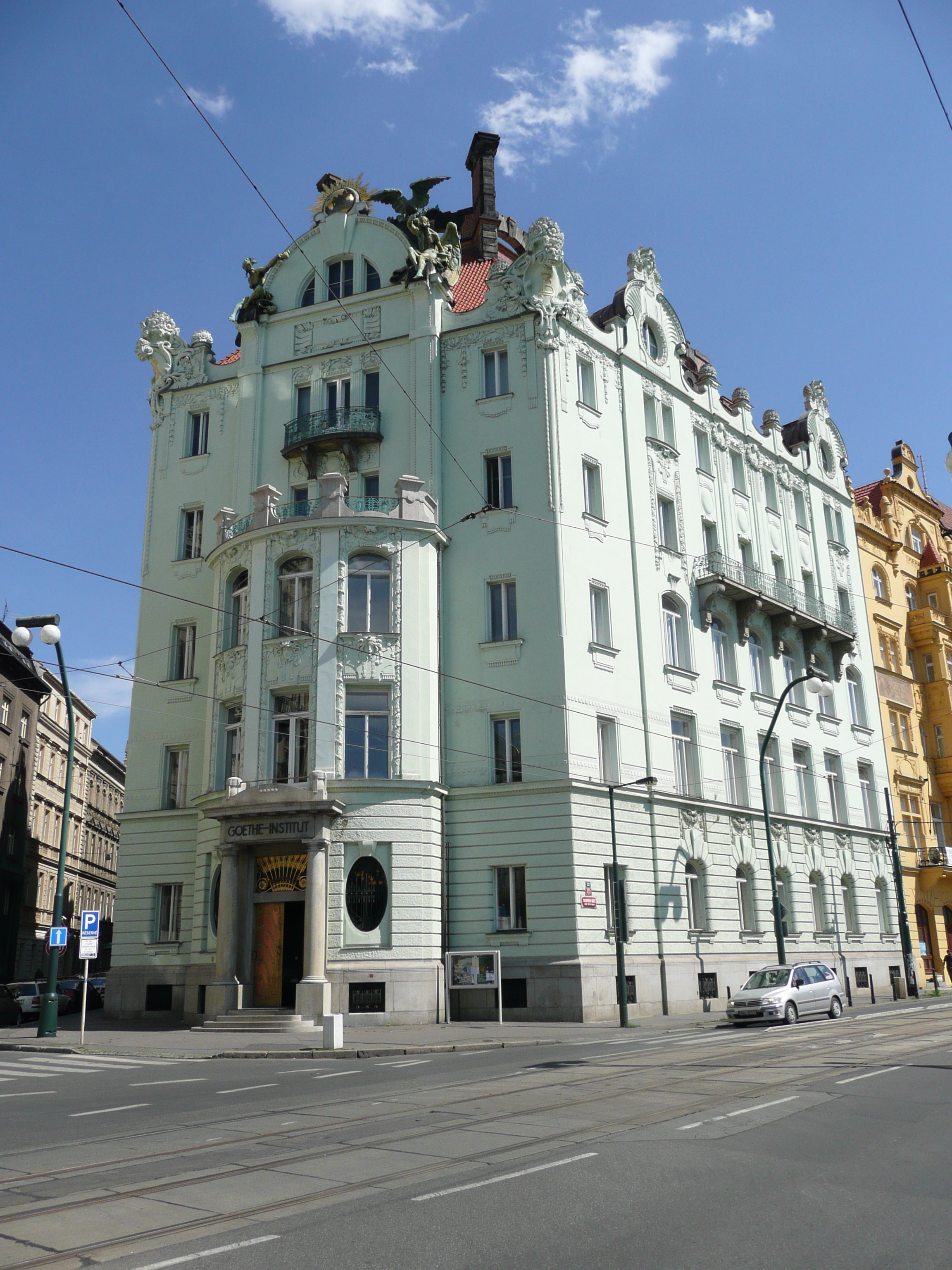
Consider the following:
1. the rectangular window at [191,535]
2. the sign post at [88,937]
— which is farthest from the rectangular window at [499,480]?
the sign post at [88,937]

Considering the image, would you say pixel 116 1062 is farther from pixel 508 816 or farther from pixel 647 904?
pixel 647 904

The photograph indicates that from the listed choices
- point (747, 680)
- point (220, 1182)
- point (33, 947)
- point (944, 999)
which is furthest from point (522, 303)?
point (33, 947)

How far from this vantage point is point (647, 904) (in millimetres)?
31484

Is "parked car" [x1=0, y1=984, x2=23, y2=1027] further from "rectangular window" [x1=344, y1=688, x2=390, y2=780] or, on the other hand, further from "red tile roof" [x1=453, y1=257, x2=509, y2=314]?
"red tile roof" [x1=453, y1=257, x2=509, y2=314]

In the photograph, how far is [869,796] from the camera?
45.2 metres

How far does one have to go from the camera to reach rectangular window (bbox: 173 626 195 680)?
3509 cm

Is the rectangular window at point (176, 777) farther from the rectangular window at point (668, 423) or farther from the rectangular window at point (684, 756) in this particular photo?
the rectangular window at point (668, 423)

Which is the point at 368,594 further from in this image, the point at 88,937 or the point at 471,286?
the point at 471,286

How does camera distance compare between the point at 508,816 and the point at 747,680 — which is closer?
the point at 508,816

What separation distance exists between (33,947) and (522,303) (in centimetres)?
4463

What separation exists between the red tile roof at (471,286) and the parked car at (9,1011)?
26645 mm

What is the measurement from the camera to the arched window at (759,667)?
132 feet

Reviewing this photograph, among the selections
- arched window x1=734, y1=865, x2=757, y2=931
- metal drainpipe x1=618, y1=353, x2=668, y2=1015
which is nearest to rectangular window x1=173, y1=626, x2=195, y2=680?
metal drainpipe x1=618, y1=353, x2=668, y2=1015

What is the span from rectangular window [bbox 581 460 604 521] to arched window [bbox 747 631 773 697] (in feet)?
31.2
